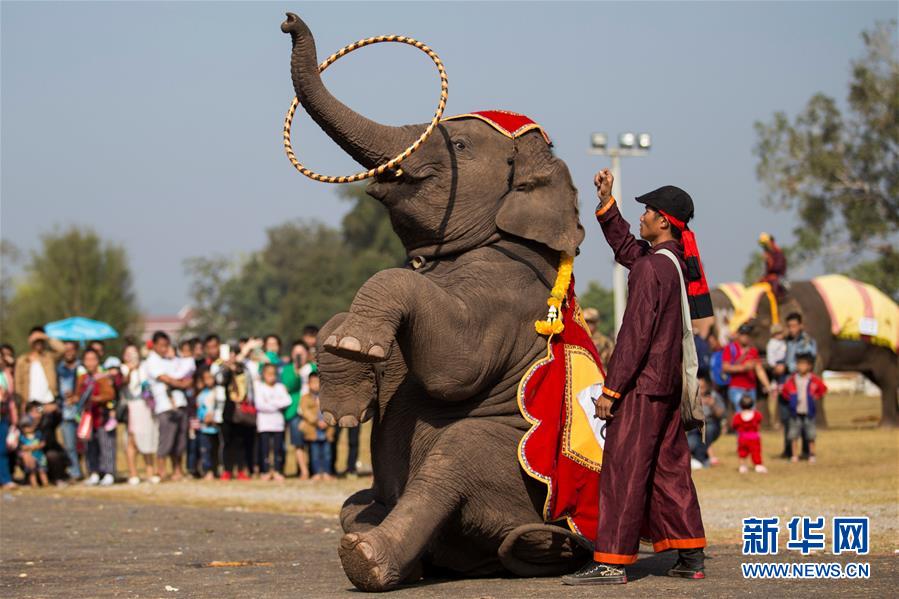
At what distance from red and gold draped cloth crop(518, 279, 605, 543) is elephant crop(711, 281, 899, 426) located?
18.2 meters

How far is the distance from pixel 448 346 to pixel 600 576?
4.59ft

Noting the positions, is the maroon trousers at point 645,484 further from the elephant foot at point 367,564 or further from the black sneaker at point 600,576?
the elephant foot at point 367,564

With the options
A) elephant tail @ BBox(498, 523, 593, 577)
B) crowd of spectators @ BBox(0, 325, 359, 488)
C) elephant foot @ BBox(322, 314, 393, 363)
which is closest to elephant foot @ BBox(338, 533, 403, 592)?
elephant tail @ BBox(498, 523, 593, 577)

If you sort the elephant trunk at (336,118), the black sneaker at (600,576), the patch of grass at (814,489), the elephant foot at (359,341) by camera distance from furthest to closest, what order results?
the patch of grass at (814,489) < the elephant trunk at (336,118) < the black sneaker at (600,576) < the elephant foot at (359,341)

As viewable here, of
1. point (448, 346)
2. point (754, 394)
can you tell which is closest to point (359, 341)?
point (448, 346)

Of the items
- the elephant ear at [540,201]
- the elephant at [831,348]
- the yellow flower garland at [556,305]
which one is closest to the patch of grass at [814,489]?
the yellow flower garland at [556,305]

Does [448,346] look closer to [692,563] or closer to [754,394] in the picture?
[692,563]

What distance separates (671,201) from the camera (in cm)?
753

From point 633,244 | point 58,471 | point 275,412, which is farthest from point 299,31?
point 58,471

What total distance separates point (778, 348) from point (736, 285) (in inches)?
358

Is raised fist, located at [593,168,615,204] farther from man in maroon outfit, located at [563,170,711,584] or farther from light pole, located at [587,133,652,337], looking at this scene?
light pole, located at [587,133,652,337]

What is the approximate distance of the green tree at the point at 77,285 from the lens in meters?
64.1

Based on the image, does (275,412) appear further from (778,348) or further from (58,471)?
(778,348)

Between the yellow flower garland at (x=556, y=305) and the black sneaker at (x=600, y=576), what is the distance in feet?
4.22
